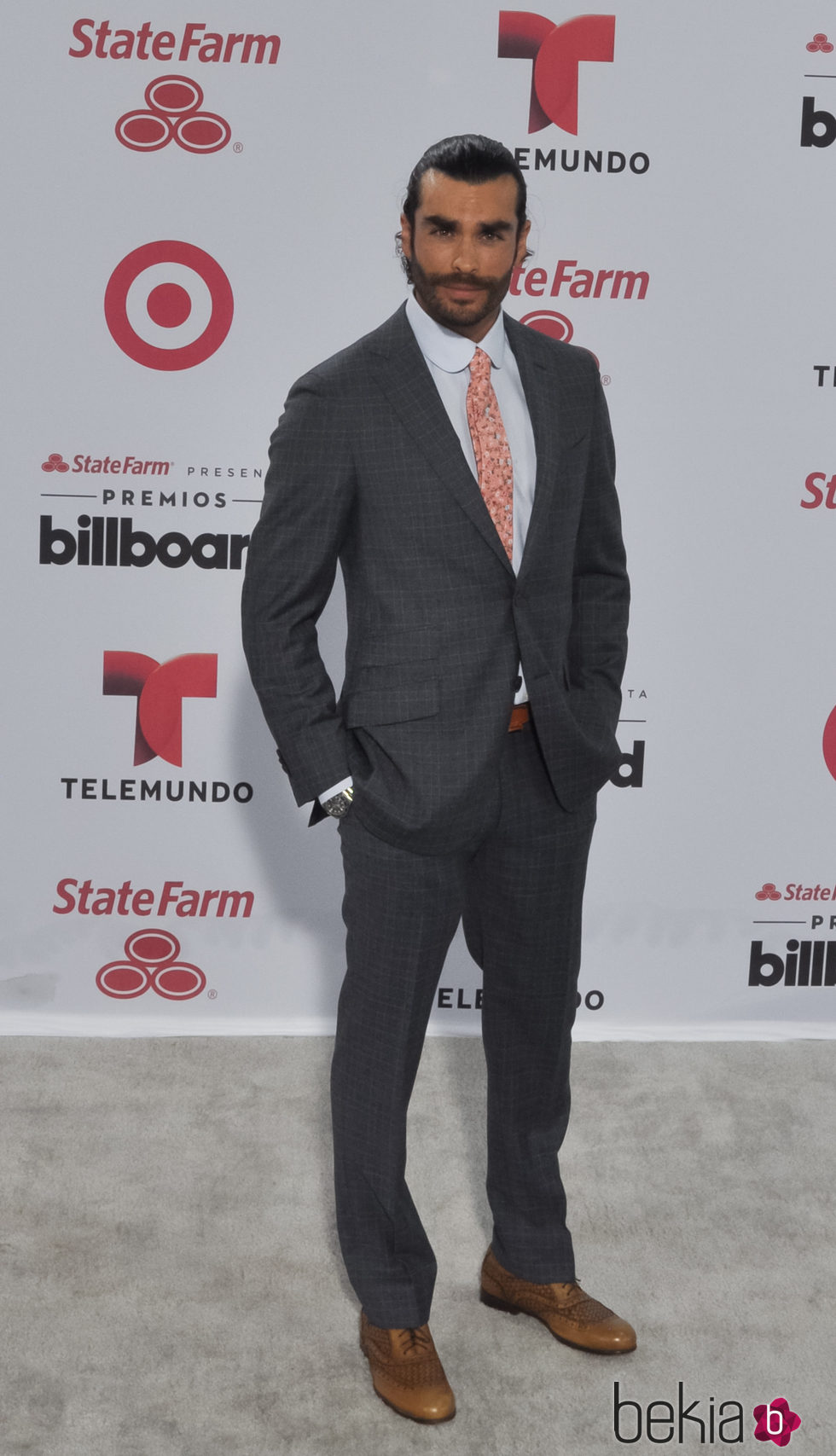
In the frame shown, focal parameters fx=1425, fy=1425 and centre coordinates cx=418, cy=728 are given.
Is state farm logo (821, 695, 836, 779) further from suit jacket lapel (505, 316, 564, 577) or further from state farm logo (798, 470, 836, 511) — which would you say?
suit jacket lapel (505, 316, 564, 577)

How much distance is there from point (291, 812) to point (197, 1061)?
1.97ft

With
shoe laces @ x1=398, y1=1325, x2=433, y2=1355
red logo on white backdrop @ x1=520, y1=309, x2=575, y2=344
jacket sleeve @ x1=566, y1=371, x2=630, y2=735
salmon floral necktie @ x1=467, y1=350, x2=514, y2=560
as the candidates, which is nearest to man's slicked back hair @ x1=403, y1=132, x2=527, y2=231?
salmon floral necktie @ x1=467, y1=350, x2=514, y2=560

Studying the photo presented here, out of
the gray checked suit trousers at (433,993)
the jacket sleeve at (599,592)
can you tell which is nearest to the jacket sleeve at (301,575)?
the gray checked suit trousers at (433,993)

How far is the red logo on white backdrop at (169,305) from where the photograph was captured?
3059 millimetres

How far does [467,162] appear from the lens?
189 cm

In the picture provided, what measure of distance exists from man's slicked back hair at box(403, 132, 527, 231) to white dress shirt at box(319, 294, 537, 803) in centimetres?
15

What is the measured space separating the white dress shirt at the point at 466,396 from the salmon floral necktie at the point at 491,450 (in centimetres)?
1

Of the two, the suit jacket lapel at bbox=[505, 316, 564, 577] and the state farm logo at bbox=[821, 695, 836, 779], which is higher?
the suit jacket lapel at bbox=[505, 316, 564, 577]

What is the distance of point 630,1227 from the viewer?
2543 mm

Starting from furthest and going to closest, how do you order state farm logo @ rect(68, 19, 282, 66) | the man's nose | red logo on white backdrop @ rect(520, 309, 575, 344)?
red logo on white backdrop @ rect(520, 309, 575, 344), state farm logo @ rect(68, 19, 282, 66), the man's nose

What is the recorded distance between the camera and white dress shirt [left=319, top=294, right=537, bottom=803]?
198cm

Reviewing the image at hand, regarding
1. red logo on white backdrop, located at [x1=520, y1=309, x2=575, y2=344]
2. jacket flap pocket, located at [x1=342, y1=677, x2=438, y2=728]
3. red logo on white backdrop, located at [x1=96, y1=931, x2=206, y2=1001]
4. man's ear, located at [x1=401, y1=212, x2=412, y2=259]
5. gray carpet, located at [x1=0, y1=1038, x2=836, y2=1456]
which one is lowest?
gray carpet, located at [x1=0, y1=1038, x2=836, y2=1456]

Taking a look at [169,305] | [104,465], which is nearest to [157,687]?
[104,465]

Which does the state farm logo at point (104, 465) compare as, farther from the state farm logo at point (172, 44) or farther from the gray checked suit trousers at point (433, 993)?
the gray checked suit trousers at point (433, 993)
